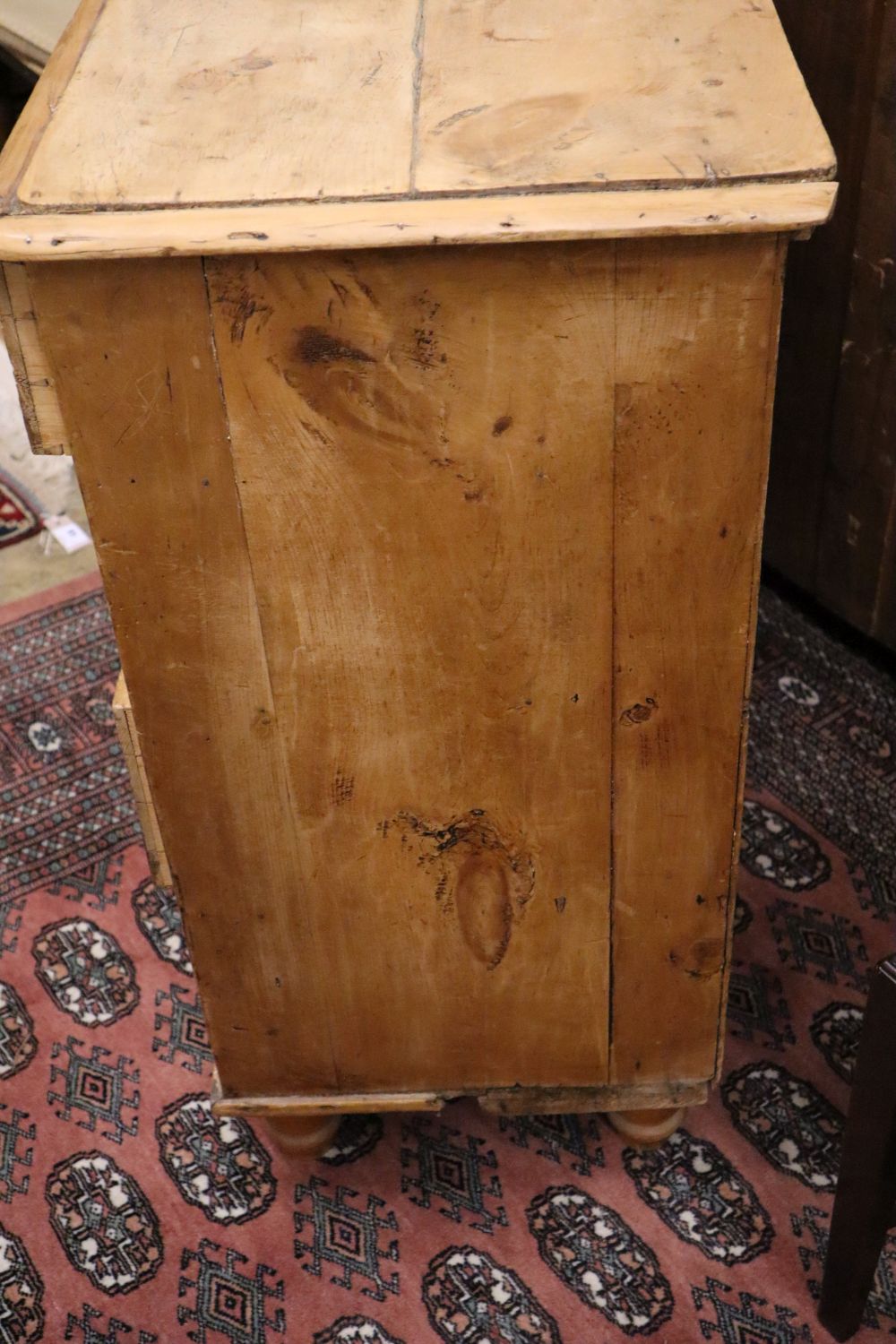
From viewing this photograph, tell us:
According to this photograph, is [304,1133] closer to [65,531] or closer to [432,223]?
[432,223]

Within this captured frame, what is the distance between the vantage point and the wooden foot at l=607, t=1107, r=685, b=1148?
1508 mm

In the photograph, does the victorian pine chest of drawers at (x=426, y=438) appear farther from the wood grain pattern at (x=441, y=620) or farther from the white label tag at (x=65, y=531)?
the white label tag at (x=65, y=531)

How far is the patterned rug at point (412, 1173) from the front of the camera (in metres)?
1.42

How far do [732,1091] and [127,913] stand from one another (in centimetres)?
84

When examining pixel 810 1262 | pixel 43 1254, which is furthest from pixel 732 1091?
pixel 43 1254

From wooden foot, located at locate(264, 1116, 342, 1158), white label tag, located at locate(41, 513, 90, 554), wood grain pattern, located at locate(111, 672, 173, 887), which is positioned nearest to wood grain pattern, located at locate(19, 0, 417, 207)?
wood grain pattern, located at locate(111, 672, 173, 887)

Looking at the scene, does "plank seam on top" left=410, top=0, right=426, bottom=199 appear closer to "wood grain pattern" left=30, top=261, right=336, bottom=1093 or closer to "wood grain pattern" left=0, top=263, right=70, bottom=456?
"wood grain pattern" left=30, top=261, right=336, bottom=1093

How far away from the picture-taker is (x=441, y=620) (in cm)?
108

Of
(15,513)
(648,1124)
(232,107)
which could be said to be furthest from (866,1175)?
(15,513)

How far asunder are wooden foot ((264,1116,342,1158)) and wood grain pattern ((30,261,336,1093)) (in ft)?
0.36

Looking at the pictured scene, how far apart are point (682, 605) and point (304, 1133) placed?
808mm

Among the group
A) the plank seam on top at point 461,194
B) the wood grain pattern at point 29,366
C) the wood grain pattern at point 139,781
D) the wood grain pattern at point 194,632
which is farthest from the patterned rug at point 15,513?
the plank seam on top at point 461,194

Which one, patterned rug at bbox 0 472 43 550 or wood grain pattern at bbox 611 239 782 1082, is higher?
wood grain pattern at bbox 611 239 782 1082

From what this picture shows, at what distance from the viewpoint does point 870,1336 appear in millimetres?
1375
